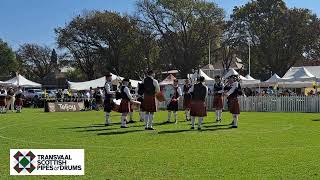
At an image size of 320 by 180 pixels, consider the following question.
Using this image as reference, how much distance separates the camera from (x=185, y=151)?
12.2 m

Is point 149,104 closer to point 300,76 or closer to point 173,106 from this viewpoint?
point 173,106

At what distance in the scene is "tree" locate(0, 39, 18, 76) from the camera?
288ft

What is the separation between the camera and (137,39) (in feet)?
231

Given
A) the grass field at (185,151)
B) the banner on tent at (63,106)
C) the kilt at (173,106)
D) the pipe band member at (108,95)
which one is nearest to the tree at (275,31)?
the banner on tent at (63,106)

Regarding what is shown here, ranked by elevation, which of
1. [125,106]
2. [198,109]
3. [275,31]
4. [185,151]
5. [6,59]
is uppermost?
[275,31]

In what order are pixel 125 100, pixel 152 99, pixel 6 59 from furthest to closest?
pixel 6 59
pixel 125 100
pixel 152 99

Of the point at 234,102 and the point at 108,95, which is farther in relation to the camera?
the point at 108,95

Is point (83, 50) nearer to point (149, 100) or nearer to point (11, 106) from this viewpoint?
point (11, 106)

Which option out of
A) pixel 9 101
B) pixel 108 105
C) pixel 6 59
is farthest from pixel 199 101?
pixel 6 59

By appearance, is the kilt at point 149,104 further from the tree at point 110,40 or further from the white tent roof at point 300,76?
the tree at point 110,40

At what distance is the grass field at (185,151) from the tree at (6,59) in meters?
73.9

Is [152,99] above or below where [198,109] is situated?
above

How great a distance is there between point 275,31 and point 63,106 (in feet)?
124

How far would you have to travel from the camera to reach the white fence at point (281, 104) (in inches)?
1328
